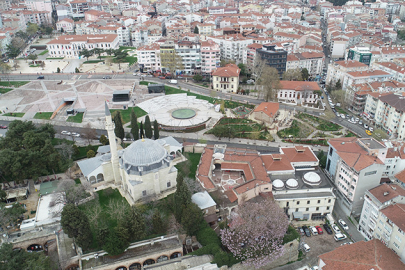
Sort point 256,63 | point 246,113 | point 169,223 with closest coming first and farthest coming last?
point 169,223, point 246,113, point 256,63

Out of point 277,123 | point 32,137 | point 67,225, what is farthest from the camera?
point 277,123

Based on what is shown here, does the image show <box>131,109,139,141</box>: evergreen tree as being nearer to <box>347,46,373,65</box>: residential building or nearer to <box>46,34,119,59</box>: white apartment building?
<box>46,34,119,59</box>: white apartment building

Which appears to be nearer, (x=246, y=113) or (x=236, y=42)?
(x=246, y=113)

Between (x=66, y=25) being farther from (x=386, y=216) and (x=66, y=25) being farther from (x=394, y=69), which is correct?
(x=386, y=216)

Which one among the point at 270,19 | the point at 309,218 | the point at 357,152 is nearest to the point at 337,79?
the point at 357,152

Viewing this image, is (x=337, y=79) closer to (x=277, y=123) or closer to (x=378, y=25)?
(x=277, y=123)

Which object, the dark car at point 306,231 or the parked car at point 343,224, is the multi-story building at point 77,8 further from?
the parked car at point 343,224

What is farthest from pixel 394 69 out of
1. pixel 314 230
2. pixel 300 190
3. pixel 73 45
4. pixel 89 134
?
pixel 73 45

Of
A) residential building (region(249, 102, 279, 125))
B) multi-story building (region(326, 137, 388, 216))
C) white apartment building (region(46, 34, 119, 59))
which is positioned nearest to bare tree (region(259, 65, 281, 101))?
residential building (region(249, 102, 279, 125))
